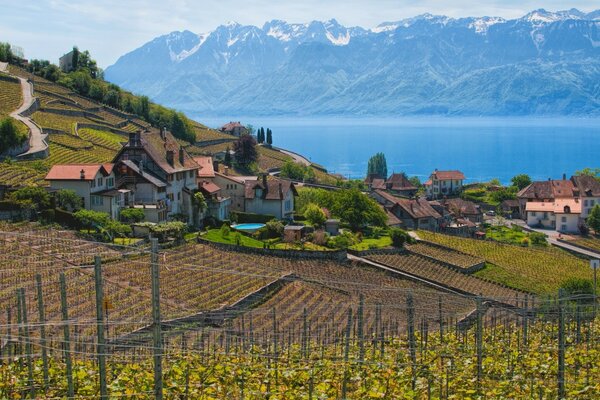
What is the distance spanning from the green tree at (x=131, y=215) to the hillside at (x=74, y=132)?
6.29 meters

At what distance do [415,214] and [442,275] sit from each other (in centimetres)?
1852

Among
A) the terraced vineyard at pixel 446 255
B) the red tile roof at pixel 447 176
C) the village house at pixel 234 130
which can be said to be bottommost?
the terraced vineyard at pixel 446 255

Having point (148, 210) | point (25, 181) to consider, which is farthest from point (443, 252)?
point (25, 181)

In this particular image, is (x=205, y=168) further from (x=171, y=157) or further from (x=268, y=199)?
(x=171, y=157)

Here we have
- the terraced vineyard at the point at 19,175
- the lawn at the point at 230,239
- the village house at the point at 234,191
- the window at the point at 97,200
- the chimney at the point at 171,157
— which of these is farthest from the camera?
the village house at the point at 234,191

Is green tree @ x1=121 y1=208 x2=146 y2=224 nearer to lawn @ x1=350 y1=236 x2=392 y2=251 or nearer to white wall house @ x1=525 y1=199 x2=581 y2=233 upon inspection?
lawn @ x1=350 y1=236 x2=392 y2=251

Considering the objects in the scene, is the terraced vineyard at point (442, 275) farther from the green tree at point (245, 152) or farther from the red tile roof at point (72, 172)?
the green tree at point (245, 152)

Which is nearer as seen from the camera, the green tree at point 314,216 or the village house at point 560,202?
the green tree at point 314,216

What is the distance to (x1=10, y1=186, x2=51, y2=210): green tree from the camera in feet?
124

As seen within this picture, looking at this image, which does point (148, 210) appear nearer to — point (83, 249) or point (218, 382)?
point (83, 249)

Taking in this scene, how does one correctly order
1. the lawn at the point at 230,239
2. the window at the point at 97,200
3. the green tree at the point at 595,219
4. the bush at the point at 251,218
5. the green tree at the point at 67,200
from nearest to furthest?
the green tree at the point at 67,200 → the window at the point at 97,200 → the lawn at the point at 230,239 → the bush at the point at 251,218 → the green tree at the point at 595,219

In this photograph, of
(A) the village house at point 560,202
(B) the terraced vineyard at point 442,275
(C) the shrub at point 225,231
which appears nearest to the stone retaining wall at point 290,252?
(C) the shrub at point 225,231

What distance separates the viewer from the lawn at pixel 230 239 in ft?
143

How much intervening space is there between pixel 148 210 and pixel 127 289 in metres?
14.2
